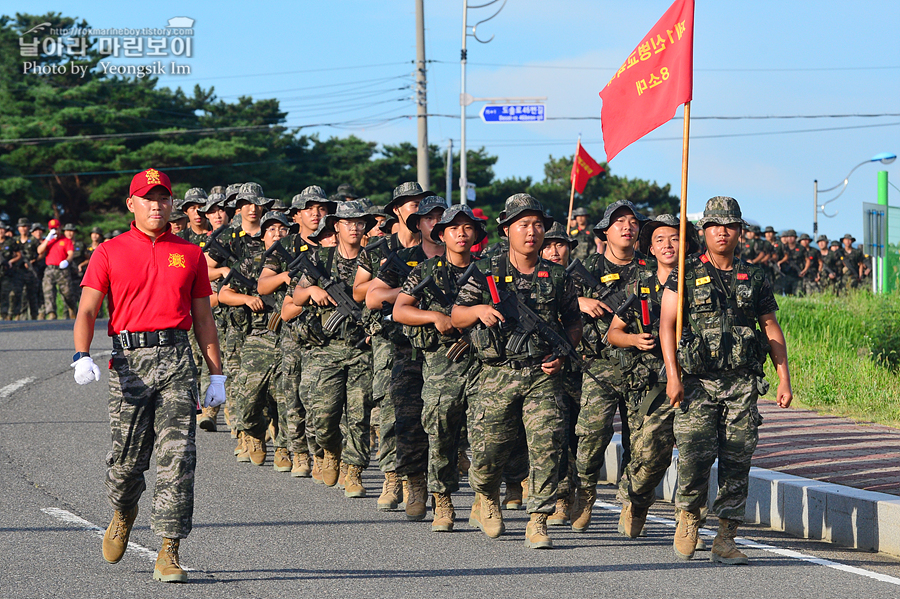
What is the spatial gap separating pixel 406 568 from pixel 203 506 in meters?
2.32

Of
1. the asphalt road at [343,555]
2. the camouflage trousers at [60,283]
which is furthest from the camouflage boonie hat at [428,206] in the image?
the camouflage trousers at [60,283]

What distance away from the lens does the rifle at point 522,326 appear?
23.2 feet

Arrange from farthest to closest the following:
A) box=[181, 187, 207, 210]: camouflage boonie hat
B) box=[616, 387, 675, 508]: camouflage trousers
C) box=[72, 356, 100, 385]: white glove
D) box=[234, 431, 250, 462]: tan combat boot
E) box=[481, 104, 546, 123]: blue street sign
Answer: box=[481, 104, 546, 123]: blue street sign → box=[181, 187, 207, 210]: camouflage boonie hat → box=[234, 431, 250, 462]: tan combat boot → box=[616, 387, 675, 508]: camouflage trousers → box=[72, 356, 100, 385]: white glove

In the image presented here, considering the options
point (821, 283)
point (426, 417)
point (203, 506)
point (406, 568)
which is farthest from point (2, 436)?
point (821, 283)

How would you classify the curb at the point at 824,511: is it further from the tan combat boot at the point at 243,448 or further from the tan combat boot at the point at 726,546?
the tan combat boot at the point at 243,448

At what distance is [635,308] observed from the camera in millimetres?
7551

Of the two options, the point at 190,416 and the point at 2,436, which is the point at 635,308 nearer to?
the point at 190,416

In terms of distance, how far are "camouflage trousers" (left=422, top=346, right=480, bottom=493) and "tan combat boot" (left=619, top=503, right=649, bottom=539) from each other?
1.09m

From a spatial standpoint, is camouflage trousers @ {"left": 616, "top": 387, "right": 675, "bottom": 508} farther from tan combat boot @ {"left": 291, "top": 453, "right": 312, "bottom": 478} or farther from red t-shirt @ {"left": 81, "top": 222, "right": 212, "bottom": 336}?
tan combat boot @ {"left": 291, "top": 453, "right": 312, "bottom": 478}

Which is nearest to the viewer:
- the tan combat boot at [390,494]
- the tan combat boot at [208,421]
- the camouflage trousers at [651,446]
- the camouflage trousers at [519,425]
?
the camouflage trousers at [519,425]

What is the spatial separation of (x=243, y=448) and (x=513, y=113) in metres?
24.8

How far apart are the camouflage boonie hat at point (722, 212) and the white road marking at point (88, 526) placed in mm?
3554

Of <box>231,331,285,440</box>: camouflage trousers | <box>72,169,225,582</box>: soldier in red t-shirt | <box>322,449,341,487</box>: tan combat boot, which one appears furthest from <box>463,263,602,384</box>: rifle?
<box>231,331,285,440</box>: camouflage trousers

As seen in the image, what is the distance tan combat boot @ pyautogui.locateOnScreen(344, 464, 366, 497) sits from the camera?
8.88 metres
